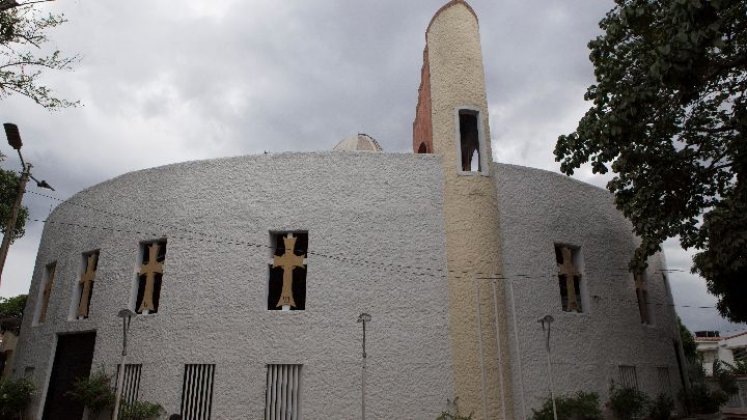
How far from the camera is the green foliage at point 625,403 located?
47.0 ft

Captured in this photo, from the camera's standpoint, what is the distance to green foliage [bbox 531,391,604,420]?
12.9 metres

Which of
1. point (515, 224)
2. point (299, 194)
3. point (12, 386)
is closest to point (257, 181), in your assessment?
point (299, 194)

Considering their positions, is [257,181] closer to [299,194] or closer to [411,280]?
[299,194]

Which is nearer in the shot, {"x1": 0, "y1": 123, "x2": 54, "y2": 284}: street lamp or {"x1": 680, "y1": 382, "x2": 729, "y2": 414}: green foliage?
{"x1": 0, "y1": 123, "x2": 54, "y2": 284}: street lamp

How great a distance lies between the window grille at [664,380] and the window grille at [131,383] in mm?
14875

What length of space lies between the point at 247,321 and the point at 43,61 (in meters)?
7.44

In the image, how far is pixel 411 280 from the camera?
13.7 m

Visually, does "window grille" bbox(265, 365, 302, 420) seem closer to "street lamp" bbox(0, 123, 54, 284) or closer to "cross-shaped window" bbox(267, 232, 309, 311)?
"cross-shaped window" bbox(267, 232, 309, 311)

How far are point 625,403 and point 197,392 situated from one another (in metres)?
11.0

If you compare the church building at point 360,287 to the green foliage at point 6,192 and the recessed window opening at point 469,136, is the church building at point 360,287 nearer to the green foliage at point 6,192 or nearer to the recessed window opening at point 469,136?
the recessed window opening at point 469,136

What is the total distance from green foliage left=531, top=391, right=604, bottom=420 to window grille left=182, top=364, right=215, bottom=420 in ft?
25.6

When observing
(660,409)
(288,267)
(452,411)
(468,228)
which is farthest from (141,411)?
(660,409)

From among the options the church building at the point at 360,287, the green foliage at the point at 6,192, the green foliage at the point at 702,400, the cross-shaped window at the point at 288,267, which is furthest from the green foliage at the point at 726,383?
the green foliage at the point at 6,192

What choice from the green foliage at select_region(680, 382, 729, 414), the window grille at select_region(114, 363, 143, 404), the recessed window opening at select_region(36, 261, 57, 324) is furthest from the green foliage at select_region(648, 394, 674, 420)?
the recessed window opening at select_region(36, 261, 57, 324)
